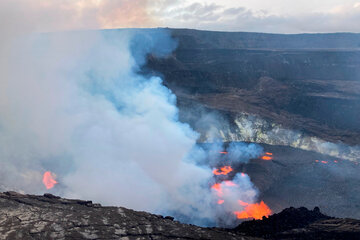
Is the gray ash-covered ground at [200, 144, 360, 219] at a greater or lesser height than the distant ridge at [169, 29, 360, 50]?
lesser

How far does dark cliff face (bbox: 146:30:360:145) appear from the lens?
39.7 m

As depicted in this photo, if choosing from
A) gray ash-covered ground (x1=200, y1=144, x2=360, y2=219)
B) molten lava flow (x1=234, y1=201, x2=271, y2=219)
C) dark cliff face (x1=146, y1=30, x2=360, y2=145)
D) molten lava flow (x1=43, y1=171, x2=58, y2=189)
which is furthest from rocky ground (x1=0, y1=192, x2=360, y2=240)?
dark cliff face (x1=146, y1=30, x2=360, y2=145)

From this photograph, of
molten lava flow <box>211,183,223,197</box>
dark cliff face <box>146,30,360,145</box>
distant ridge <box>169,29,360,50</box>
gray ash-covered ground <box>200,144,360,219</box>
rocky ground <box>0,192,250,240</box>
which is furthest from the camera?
distant ridge <box>169,29,360,50</box>

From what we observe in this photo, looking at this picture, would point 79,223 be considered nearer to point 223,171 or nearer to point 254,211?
point 254,211

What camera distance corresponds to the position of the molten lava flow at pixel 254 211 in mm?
19992

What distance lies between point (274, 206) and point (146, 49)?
38472 mm

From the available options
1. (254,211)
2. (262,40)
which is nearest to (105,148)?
(254,211)

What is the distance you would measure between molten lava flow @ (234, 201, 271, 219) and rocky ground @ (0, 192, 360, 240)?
552 centimetres

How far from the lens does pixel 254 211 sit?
20.7 meters

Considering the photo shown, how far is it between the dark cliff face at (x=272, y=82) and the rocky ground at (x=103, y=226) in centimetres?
2320

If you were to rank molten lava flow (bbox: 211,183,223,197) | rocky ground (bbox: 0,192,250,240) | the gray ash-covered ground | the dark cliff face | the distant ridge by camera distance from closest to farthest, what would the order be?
rocky ground (bbox: 0,192,250,240), the gray ash-covered ground, molten lava flow (bbox: 211,183,223,197), the dark cliff face, the distant ridge

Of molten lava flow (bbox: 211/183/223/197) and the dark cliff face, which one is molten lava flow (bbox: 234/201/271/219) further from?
the dark cliff face

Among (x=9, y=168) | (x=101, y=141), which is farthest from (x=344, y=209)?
(x=9, y=168)

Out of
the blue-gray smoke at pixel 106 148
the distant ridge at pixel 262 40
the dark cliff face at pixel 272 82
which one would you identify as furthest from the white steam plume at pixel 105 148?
the distant ridge at pixel 262 40
